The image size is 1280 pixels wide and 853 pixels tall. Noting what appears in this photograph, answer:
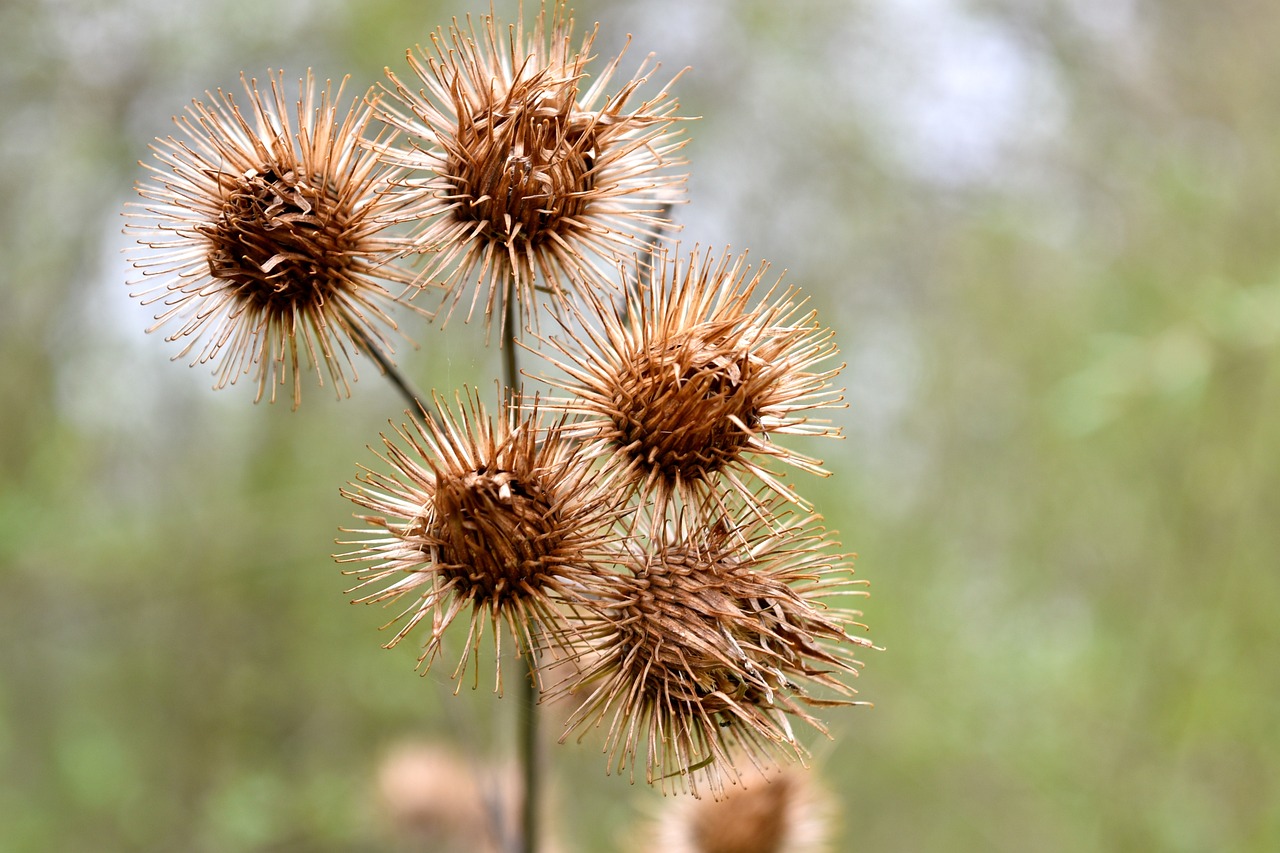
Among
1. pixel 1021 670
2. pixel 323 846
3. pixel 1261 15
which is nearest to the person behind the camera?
pixel 1021 670

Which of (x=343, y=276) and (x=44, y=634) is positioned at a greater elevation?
(x=343, y=276)

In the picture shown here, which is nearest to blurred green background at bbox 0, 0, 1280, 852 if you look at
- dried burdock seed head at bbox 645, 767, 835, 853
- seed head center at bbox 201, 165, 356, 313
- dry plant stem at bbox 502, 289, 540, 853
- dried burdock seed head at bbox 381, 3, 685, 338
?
dried burdock seed head at bbox 645, 767, 835, 853

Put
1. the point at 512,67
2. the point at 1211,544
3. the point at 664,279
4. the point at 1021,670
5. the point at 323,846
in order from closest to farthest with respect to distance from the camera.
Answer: the point at 664,279, the point at 512,67, the point at 1021,670, the point at 1211,544, the point at 323,846

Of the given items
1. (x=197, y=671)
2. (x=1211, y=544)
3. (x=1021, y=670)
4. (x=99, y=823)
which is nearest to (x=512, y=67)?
(x=1021, y=670)

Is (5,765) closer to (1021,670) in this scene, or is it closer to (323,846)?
(323,846)

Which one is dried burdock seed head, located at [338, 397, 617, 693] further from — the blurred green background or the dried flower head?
the blurred green background

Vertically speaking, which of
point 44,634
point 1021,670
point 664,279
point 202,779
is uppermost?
point 664,279
